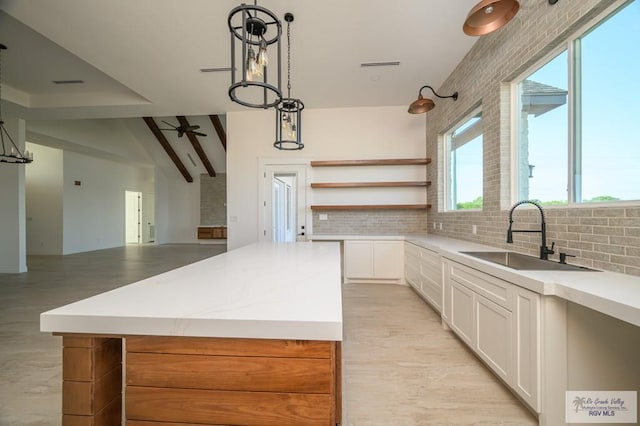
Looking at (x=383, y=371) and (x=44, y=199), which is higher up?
(x=44, y=199)

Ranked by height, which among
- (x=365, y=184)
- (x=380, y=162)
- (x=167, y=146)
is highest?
(x=167, y=146)

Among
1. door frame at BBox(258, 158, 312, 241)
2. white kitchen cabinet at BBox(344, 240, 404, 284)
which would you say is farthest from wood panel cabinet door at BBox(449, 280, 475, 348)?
door frame at BBox(258, 158, 312, 241)

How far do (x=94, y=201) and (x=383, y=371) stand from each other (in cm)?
1029

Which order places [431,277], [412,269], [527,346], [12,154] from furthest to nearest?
[12,154]
[412,269]
[431,277]
[527,346]

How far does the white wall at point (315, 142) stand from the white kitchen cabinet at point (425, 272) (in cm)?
194

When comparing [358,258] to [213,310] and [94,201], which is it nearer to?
[213,310]

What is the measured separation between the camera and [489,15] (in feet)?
6.06

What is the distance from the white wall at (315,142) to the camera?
16.6 ft

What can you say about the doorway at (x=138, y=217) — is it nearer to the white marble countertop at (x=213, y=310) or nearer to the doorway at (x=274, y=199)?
the doorway at (x=274, y=199)

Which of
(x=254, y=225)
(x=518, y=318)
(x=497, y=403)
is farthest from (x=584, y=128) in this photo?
(x=254, y=225)

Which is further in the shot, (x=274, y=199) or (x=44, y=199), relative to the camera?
(x=44, y=199)

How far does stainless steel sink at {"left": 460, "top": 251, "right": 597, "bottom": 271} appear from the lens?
179 centimetres

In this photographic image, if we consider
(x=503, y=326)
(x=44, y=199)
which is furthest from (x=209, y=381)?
(x=44, y=199)

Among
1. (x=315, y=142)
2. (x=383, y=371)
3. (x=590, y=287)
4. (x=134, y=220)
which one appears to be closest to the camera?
(x=590, y=287)
